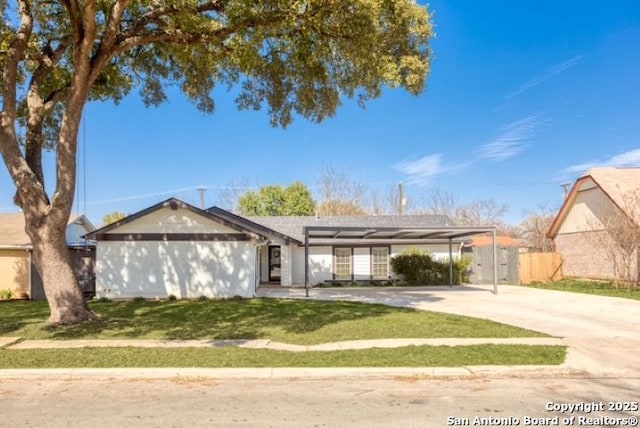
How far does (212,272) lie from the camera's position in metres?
18.8

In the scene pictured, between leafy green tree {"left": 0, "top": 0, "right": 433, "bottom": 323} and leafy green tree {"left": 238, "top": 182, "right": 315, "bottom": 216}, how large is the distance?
29.5 metres

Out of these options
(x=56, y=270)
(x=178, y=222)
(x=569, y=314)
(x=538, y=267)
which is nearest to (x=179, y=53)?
(x=56, y=270)

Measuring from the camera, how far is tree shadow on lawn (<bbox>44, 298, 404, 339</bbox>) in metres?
10.2

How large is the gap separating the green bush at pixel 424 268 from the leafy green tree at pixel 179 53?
13605 millimetres

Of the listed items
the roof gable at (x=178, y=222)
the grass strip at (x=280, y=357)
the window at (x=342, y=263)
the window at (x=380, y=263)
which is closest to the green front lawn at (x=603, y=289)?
the window at (x=380, y=263)

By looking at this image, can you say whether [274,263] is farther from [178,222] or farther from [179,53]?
[179,53]

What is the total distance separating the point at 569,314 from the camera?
13.5 m

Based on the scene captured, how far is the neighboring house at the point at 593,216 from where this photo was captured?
2309cm

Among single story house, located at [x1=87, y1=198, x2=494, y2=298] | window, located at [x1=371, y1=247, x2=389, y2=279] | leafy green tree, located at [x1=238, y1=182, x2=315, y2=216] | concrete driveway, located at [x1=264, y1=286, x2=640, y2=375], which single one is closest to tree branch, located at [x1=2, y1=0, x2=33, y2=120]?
single story house, located at [x1=87, y1=198, x2=494, y2=298]

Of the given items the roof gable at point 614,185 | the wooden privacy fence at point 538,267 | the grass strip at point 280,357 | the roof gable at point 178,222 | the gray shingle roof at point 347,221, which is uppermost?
the roof gable at point 614,185

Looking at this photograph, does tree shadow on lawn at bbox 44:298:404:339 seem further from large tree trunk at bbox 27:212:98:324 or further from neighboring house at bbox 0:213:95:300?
neighboring house at bbox 0:213:95:300

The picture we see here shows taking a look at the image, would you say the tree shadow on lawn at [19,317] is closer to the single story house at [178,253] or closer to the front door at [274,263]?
the single story house at [178,253]

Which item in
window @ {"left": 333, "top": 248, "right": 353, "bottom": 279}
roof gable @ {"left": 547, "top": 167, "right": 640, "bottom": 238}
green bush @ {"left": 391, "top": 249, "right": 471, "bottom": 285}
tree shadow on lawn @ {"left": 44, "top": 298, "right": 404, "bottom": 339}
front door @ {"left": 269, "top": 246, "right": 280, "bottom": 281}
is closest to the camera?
tree shadow on lawn @ {"left": 44, "top": 298, "right": 404, "bottom": 339}

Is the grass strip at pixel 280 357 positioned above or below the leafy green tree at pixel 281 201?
below
